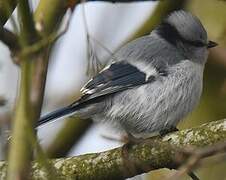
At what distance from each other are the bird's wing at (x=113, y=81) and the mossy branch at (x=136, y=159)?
51 cm

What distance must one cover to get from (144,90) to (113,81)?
0.56 ft

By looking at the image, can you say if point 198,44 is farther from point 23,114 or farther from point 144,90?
point 23,114

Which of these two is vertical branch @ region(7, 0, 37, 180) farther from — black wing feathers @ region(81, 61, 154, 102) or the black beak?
the black beak

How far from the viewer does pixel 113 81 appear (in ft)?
9.12

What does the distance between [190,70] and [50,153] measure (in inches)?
31.1

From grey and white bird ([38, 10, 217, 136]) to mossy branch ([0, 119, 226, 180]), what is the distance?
0.39 meters

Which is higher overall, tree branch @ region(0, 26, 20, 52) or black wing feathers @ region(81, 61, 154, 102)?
tree branch @ region(0, 26, 20, 52)

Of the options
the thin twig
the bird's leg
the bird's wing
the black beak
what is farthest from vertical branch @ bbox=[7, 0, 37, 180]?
the black beak

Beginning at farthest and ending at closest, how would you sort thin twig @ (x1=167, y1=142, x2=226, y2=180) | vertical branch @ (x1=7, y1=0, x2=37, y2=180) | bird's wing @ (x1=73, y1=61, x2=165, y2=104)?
bird's wing @ (x1=73, y1=61, x2=165, y2=104), vertical branch @ (x1=7, y1=0, x2=37, y2=180), thin twig @ (x1=167, y1=142, x2=226, y2=180)

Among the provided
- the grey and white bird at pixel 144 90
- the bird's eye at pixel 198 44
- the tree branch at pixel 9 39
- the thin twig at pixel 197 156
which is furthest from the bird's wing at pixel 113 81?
the thin twig at pixel 197 156

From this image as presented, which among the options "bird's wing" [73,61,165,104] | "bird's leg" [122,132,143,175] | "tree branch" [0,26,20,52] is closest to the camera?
"tree branch" [0,26,20,52]

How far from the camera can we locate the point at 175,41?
3.06 m

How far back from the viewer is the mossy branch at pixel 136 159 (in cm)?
201

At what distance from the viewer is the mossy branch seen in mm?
2014
